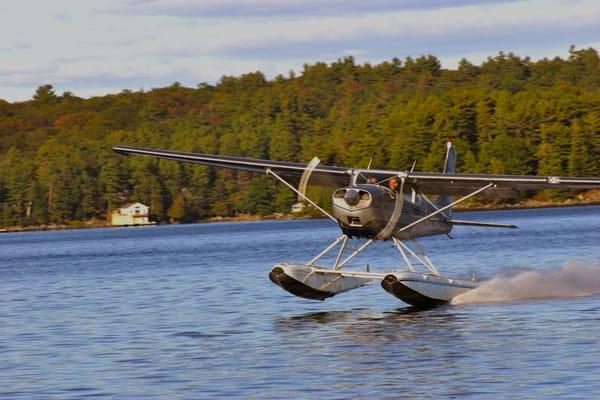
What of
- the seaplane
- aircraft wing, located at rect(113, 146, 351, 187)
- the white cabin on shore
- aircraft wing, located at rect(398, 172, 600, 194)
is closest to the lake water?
the seaplane

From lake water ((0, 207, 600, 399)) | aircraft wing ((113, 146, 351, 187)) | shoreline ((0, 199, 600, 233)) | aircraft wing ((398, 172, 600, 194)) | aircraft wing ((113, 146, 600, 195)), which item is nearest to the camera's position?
lake water ((0, 207, 600, 399))

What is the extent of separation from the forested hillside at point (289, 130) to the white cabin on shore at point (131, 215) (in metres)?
1.10

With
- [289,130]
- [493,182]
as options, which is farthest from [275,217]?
[493,182]

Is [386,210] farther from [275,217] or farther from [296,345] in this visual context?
[275,217]

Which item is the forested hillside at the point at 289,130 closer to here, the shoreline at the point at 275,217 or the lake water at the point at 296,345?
the shoreline at the point at 275,217

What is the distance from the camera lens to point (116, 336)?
1633 centimetres

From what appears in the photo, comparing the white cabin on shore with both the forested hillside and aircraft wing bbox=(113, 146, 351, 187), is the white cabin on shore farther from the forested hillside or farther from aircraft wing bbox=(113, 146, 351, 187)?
aircraft wing bbox=(113, 146, 351, 187)

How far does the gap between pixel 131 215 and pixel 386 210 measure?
11307 centimetres

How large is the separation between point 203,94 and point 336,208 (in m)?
176

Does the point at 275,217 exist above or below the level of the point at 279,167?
below

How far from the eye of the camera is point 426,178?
17.0m

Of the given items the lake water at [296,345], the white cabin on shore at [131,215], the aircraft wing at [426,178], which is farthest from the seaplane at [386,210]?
the white cabin on shore at [131,215]

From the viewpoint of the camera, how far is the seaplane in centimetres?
1595

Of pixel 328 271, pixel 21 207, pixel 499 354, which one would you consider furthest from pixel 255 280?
pixel 21 207
